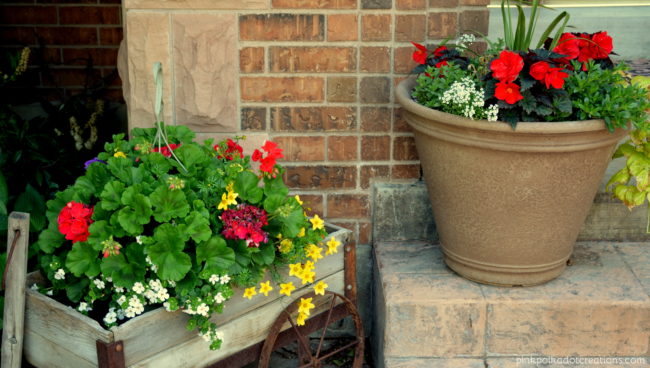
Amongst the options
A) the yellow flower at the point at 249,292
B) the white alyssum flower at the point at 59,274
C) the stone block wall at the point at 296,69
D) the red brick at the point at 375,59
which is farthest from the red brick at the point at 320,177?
the white alyssum flower at the point at 59,274

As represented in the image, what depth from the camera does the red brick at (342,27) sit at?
2.67 m

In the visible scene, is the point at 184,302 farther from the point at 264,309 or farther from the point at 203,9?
the point at 203,9

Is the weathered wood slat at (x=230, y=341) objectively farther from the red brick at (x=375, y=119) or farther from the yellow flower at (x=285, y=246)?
the red brick at (x=375, y=119)

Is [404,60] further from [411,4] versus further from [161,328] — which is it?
[161,328]

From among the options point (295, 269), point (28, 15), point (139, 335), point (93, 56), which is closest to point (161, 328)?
point (139, 335)

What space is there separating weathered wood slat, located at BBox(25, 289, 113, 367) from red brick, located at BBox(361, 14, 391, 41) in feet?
4.25

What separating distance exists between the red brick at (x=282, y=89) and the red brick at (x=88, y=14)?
4.90 ft

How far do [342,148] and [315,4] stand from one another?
19.8 inches

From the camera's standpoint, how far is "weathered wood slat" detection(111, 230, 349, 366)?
2.03 metres

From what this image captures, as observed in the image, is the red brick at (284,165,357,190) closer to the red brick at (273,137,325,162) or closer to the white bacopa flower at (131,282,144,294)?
the red brick at (273,137,325,162)

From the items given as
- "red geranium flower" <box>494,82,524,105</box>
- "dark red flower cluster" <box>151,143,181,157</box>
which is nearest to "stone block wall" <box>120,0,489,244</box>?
"dark red flower cluster" <box>151,143,181,157</box>

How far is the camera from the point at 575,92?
2312 mm

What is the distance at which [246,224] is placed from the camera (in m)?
2.14

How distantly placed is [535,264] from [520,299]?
128 millimetres
